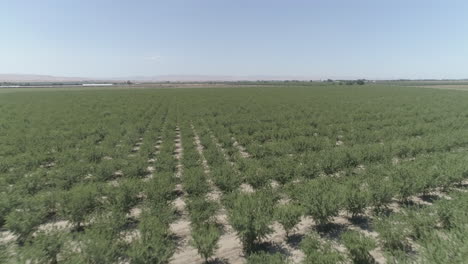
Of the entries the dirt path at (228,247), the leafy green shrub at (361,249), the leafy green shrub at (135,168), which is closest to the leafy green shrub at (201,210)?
the dirt path at (228,247)

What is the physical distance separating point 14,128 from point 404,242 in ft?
77.5

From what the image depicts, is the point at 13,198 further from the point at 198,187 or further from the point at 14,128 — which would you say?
the point at 14,128

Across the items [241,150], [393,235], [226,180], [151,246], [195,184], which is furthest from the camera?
[241,150]

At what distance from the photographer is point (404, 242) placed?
214 inches

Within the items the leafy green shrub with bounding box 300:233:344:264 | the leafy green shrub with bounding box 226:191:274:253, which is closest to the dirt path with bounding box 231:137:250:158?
the leafy green shrub with bounding box 226:191:274:253

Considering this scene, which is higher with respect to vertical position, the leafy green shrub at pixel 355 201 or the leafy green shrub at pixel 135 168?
the leafy green shrub at pixel 355 201

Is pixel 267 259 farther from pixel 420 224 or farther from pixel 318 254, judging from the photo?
pixel 420 224

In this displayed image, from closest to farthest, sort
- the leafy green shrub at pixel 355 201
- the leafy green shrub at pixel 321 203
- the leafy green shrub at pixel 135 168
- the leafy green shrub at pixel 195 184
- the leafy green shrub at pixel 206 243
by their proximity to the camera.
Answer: the leafy green shrub at pixel 206 243 → the leafy green shrub at pixel 321 203 → the leafy green shrub at pixel 355 201 → the leafy green shrub at pixel 195 184 → the leafy green shrub at pixel 135 168

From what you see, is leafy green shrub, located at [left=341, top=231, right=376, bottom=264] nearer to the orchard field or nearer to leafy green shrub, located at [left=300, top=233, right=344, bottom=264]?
the orchard field

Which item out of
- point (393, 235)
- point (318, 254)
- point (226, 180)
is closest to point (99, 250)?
point (318, 254)

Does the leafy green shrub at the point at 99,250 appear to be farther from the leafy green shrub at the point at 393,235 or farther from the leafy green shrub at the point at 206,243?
the leafy green shrub at the point at 393,235

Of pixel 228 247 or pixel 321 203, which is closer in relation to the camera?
pixel 228 247

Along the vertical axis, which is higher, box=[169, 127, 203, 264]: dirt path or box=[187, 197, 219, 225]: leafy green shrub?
box=[187, 197, 219, 225]: leafy green shrub

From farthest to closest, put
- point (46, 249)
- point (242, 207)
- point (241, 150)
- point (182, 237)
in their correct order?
1. point (241, 150)
2. point (242, 207)
3. point (182, 237)
4. point (46, 249)
